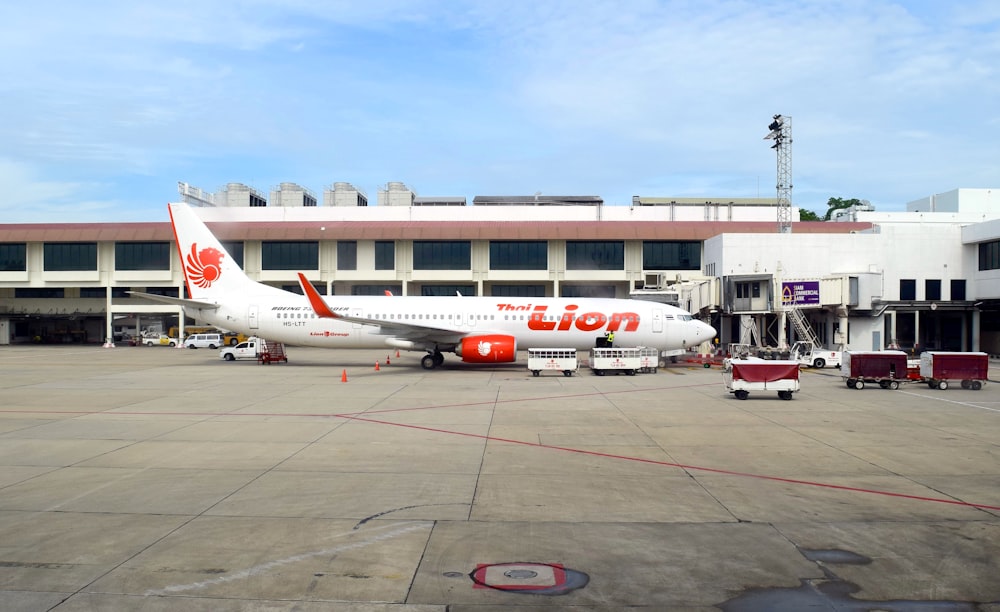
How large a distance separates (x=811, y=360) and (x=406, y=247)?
1401 inches

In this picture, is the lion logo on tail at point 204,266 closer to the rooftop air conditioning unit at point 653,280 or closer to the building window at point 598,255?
the building window at point 598,255

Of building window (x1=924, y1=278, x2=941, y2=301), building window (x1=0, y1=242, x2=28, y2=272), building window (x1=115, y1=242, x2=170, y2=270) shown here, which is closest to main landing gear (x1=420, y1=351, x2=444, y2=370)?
building window (x1=924, y1=278, x2=941, y2=301)

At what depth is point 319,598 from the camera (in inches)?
275

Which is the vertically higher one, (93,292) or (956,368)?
(93,292)

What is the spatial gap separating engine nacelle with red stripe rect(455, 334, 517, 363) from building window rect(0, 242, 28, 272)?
2065 inches

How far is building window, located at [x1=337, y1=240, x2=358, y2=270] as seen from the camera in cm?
6134

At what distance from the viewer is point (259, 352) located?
40062 millimetres

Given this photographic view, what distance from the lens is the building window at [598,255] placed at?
6041cm

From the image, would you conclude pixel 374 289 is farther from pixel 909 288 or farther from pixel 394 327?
pixel 909 288

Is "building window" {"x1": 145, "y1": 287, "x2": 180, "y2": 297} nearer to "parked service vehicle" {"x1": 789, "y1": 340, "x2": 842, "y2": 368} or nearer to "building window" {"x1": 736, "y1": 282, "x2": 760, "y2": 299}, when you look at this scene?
"building window" {"x1": 736, "y1": 282, "x2": 760, "y2": 299}

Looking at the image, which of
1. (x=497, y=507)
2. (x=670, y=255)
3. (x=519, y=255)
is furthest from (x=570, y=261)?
(x=497, y=507)

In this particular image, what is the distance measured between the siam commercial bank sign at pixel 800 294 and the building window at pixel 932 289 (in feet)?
43.2

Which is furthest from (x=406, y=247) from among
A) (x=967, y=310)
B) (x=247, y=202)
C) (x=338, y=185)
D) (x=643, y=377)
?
(x=967, y=310)

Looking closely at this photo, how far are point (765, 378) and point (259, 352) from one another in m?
28.6
